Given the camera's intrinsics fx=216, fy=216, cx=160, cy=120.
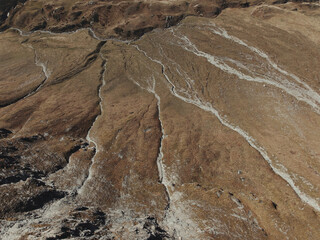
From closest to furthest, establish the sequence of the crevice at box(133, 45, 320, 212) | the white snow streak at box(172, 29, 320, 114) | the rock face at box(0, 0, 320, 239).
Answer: the rock face at box(0, 0, 320, 239), the crevice at box(133, 45, 320, 212), the white snow streak at box(172, 29, 320, 114)

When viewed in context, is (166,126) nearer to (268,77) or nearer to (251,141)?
(251,141)

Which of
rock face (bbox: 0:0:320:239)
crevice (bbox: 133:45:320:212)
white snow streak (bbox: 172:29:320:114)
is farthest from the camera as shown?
white snow streak (bbox: 172:29:320:114)

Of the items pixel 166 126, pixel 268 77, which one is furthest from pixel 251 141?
pixel 268 77

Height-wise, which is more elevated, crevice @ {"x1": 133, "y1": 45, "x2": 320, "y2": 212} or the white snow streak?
the white snow streak

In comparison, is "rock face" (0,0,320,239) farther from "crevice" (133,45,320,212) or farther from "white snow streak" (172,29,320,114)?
"white snow streak" (172,29,320,114)

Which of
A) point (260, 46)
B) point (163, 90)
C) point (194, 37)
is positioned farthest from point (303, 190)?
point (194, 37)

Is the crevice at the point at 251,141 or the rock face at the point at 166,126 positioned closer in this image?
the rock face at the point at 166,126

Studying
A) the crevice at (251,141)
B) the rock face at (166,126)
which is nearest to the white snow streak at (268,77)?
the rock face at (166,126)

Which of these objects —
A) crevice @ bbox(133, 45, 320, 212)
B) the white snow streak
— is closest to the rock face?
crevice @ bbox(133, 45, 320, 212)

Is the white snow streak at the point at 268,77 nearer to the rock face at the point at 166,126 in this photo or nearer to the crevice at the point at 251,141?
the rock face at the point at 166,126
